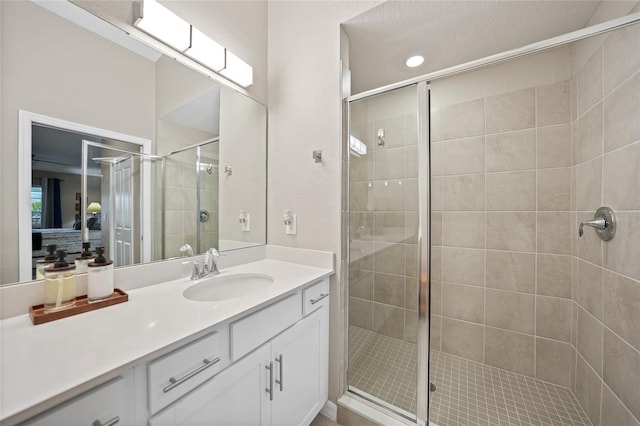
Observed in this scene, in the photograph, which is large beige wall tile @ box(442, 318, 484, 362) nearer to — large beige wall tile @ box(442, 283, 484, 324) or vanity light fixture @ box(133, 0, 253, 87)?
large beige wall tile @ box(442, 283, 484, 324)

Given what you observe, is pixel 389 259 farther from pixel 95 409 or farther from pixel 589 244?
pixel 95 409

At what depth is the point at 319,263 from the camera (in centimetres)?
145

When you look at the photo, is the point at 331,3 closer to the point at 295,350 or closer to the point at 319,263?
the point at 319,263

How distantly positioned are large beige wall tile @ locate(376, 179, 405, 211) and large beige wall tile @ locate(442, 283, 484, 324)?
0.96 meters

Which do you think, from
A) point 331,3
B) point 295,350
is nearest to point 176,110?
point 331,3

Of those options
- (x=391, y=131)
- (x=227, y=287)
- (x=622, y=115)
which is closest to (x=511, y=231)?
(x=622, y=115)

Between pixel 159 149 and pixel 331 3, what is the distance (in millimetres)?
1308

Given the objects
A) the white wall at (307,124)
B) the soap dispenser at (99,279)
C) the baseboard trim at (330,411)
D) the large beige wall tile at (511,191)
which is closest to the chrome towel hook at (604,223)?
the large beige wall tile at (511,191)

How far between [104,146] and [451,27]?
1936 mm

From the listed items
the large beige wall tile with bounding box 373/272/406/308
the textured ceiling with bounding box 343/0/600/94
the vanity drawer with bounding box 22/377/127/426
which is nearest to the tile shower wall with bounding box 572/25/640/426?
the textured ceiling with bounding box 343/0/600/94

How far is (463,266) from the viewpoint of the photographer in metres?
1.87

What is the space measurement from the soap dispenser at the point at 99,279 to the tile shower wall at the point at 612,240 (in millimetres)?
2142

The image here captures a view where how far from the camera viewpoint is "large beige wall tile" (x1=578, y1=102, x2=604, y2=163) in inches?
49.3

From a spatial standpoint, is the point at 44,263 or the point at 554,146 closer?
the point at 44,263
